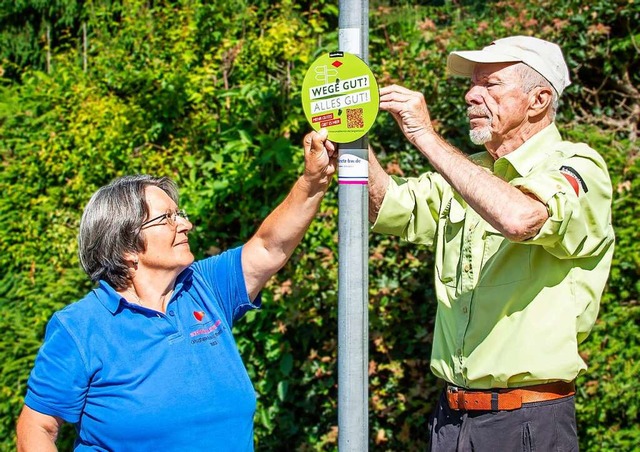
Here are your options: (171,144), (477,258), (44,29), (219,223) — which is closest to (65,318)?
(477,258)

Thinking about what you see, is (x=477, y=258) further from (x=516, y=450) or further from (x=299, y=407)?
(x=299, y=407)

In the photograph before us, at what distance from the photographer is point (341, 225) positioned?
2309 millimetres

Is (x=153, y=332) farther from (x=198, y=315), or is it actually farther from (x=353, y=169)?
(x=353, y=169)

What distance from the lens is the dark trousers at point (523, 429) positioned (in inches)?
98.3

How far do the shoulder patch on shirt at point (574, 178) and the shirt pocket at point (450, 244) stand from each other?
450mm

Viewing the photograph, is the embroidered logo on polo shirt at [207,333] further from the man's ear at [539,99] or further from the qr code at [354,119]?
the man's ear at [539,99]

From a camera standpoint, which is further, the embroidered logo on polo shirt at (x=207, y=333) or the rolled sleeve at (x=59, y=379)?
the embroidered logo on polo shirt at (x=207, y=333)

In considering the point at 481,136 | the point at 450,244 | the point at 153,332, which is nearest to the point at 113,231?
the point at 153,332

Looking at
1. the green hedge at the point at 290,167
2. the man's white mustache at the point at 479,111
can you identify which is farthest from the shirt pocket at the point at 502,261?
the green hedge at the point at 290,167

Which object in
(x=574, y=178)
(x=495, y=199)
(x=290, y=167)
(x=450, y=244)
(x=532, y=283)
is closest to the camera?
(x=495, y=199)

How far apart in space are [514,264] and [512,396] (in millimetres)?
429

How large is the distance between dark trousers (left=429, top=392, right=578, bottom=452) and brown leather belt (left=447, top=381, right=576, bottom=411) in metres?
0.02

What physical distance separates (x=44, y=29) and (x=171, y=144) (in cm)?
309

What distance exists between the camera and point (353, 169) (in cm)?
227
